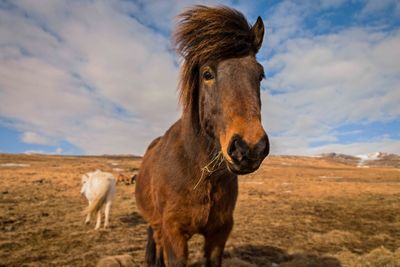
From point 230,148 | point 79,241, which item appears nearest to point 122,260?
point 79,241

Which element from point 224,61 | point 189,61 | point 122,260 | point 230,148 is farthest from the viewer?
point 122,260

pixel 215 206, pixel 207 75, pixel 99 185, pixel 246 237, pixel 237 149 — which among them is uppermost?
pixel 207 75

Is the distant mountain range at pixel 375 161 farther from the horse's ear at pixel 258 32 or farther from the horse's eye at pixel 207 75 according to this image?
the horse's eye at pixel 207 75

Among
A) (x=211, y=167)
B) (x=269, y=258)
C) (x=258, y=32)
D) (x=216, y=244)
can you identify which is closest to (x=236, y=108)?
(x=211, y=167)

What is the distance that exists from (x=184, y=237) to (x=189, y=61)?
194 centimetres

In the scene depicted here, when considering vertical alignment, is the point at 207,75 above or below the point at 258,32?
below

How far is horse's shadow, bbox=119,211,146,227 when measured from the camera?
32.8 feet

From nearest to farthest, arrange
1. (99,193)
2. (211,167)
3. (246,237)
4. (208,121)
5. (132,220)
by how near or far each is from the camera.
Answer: (208,121), (211,167), (246,237), (99,193), (132,220)

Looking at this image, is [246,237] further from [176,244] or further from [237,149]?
[237,149]

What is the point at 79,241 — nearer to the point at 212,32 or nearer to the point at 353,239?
the point at 212,32

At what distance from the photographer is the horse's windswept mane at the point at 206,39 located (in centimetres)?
270

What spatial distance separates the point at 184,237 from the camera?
3123 millimetres

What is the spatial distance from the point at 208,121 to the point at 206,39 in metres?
0.84

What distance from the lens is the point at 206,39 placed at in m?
2.79
